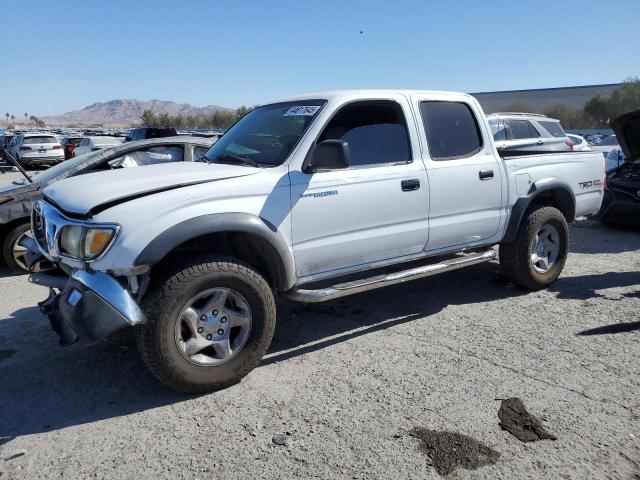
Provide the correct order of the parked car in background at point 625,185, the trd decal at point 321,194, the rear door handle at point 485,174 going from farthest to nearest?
the parked car in background at point 625,185 → the rear door handle at point 485,174 → the trd decal at point 321,194

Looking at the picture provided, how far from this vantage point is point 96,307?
10.1 ft

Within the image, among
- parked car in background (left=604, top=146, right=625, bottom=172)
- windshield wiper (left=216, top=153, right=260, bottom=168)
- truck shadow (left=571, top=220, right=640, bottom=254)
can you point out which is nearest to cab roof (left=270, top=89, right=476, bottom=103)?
windshield wiper (left=216, top=153, right=260, bottom=168)

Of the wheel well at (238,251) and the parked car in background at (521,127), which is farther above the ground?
the parked car in background at (521,127)

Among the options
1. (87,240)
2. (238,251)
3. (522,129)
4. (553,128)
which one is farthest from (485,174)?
(553,128)

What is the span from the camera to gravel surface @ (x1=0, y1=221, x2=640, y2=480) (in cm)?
280

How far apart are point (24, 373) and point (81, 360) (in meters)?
0.38

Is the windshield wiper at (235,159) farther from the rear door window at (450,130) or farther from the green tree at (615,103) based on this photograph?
the green tree at (615,103)

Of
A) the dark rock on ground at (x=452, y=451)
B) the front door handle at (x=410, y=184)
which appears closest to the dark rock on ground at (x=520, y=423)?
the dark rock on ground at (x=452, y=451)

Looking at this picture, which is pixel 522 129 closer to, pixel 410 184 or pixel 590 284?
pixel 590 284

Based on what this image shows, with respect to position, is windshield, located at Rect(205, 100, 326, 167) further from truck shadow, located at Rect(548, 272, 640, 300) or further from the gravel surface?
truck shadow, located at Rect(548, 272, 640, 300)

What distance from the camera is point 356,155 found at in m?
4.16

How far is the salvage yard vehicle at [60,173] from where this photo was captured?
244 inches

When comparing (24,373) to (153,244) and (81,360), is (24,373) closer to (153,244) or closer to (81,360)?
(81,360)

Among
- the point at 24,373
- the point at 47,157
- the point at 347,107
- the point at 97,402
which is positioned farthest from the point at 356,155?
the point at 47,157
